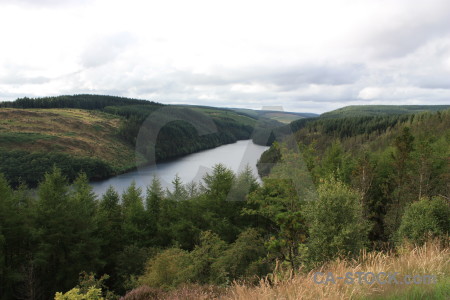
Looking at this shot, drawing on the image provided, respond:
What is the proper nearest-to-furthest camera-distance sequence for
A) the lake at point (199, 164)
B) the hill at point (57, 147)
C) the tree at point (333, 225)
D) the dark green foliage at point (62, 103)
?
the tree at point (333, 225) < the lake at point (199, 164) < the hill at point (57, 147) < the dark green foliage at point (62, 103)

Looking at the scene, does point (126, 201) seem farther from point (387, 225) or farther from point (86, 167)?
point (86, 167)

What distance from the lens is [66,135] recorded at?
10300cm

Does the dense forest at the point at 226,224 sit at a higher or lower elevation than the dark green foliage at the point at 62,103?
lower

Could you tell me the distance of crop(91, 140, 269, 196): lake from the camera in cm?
1961

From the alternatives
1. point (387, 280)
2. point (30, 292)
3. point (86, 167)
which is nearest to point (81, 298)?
point (387, 280)

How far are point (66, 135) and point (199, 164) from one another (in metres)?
82.4

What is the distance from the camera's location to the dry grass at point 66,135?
3430 inches

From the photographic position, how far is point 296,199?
59.9ft

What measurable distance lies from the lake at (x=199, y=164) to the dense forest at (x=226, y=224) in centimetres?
147

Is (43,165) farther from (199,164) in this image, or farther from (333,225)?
(333,225)

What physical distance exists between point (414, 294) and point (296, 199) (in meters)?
14.0

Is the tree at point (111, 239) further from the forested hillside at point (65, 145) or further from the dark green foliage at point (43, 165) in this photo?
the dark green foliage at point (43, 165)

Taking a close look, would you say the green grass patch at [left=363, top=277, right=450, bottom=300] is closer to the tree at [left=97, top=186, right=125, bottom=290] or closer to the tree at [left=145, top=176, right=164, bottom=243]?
the tree at [left=97, top=186, right=125, bottom=290]

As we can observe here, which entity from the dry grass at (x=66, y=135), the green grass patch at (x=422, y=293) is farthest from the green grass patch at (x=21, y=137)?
the green grass patch at (x=422, y=293)
